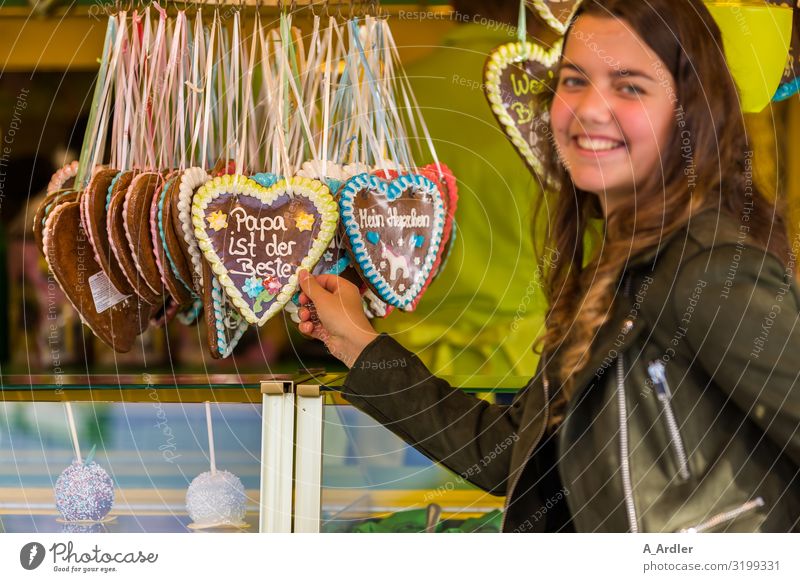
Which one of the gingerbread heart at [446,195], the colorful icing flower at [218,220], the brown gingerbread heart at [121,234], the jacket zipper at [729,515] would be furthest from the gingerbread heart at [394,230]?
the jacket zipper at [729,515]

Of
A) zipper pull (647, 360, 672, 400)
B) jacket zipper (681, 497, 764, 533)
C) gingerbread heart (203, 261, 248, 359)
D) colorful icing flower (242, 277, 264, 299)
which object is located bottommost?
jacket zipper (681, 497, 764, 533)

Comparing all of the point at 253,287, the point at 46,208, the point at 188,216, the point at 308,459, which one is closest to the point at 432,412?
the point at 308,459

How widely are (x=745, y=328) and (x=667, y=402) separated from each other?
0.40 feet

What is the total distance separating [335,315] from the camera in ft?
3.64

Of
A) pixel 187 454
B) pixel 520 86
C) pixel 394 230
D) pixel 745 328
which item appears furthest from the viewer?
pixel 187 454

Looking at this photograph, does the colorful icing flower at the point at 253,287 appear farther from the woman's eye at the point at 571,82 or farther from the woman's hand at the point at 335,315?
the woman's eye at the point at 571,82

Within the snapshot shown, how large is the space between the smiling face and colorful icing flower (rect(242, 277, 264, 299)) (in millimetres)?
382

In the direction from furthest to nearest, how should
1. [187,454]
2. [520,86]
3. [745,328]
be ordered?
1. [187,454]
2. [520,86]
3. [745,328]

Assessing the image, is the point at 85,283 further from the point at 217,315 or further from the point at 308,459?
the point at 308,459

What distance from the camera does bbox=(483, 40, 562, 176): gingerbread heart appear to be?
117 centimetres

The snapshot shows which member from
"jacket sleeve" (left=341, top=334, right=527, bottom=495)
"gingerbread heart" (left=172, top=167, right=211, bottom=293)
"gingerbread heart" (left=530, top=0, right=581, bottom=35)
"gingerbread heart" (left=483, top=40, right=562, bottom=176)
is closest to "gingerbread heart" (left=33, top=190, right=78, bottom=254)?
"gingerbread heart" (left=172, top=167, right=211, bottom=293)

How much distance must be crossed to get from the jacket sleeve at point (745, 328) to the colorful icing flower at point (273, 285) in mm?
420

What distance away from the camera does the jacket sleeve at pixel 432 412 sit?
3.76 ft

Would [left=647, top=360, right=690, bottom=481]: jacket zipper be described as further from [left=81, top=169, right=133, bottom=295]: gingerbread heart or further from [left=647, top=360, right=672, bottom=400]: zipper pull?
[left=81, top=169, right=133, bottom=295]: gingerbread heart
